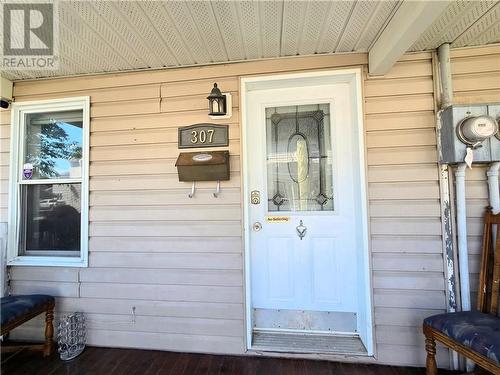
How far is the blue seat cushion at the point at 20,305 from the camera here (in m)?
1.82

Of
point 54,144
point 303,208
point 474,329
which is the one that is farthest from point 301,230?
point 54,144

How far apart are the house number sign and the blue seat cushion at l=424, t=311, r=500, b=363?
1.84 metres

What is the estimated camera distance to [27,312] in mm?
1948

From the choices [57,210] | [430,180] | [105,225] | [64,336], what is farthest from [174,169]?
[430,180]

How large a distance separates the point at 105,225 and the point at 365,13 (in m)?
2.40

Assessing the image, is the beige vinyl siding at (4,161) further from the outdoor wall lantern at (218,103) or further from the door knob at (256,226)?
the door knob at (256,226)

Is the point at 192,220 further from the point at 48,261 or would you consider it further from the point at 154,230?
the point at 48,261

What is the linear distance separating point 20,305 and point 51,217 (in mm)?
734

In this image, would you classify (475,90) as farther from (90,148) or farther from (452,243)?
(90,148)

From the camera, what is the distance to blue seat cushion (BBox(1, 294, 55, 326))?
182cm

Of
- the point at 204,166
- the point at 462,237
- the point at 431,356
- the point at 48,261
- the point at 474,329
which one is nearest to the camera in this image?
the point at 474,329

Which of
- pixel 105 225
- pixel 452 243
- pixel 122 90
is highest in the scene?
pixel 122 90

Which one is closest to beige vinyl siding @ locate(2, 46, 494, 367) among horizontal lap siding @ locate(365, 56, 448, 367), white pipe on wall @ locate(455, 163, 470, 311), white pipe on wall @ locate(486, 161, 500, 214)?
horizontal lap siding @ locate(365, 56, 448, 367)

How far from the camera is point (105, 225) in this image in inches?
88.0
